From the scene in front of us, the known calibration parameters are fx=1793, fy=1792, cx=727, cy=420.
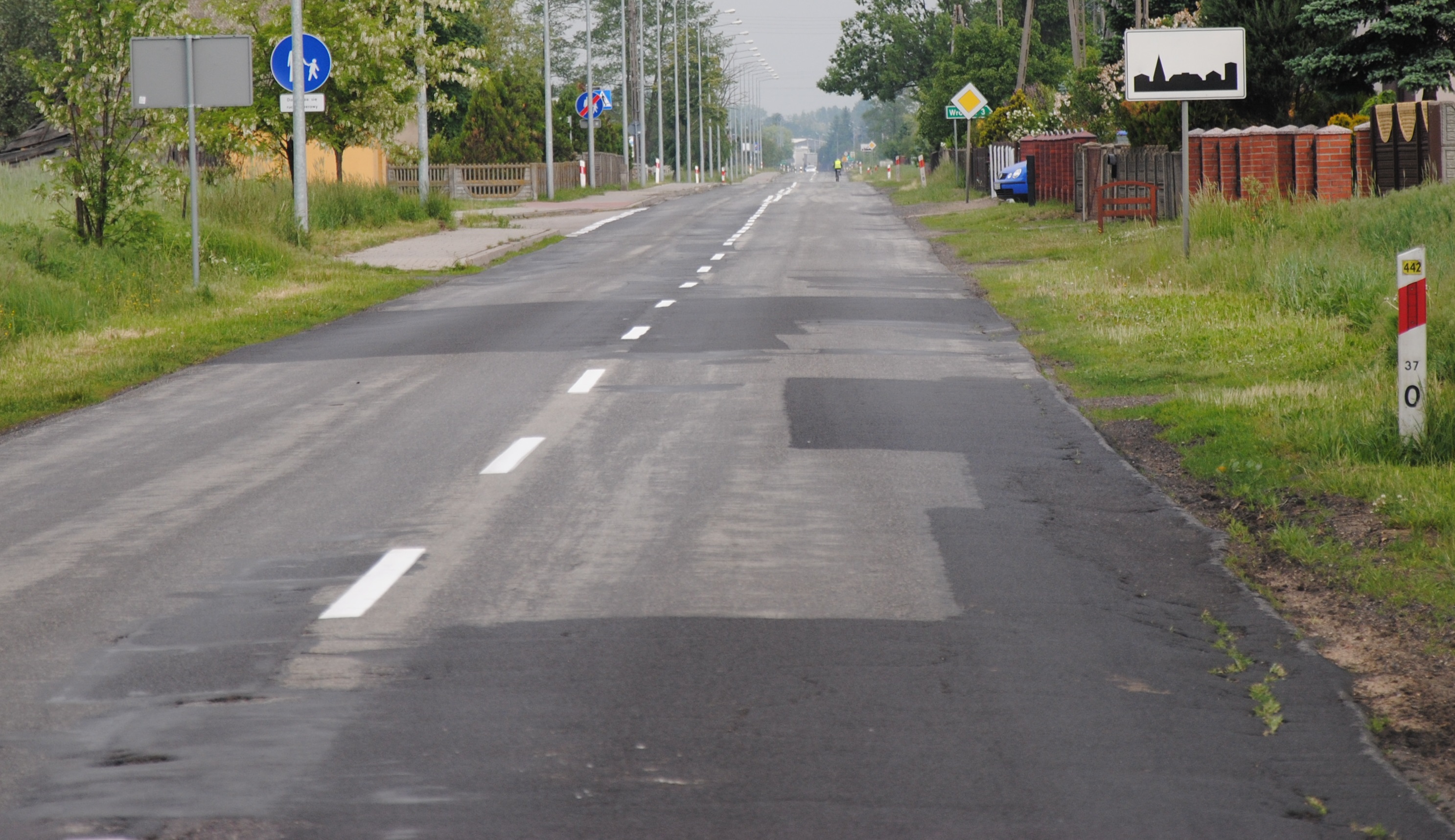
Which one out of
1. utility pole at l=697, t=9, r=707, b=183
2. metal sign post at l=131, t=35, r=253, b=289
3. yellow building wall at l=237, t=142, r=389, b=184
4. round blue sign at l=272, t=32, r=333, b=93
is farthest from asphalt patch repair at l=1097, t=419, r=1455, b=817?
utility pole at l=697, t=9, r=707, b=183

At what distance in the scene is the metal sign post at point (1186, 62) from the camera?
19266 millimetres

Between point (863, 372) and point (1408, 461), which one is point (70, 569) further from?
point (863, 372)

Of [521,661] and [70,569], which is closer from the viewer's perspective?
[521,661]

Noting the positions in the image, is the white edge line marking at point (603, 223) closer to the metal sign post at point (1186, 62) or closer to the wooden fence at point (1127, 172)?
the wooden fence at point (1127, 172)

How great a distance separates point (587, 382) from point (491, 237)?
74.8 ft

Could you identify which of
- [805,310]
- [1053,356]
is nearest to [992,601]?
[1053,356]

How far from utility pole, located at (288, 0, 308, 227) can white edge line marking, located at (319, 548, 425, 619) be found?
21098 millimetres

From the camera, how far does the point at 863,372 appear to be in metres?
13.7

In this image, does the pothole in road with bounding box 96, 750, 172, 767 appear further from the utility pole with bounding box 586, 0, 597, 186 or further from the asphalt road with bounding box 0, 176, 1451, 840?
the utility pole with bounding box 586, 0, 597, 186

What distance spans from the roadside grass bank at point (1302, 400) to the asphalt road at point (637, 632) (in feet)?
0.91

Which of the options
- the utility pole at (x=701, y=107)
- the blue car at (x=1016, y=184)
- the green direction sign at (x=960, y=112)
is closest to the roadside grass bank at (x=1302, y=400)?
the blue car at (x=1016, y=184)

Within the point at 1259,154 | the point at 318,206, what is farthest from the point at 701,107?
the point at 1259,154

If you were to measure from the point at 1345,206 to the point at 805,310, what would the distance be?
20.8ft

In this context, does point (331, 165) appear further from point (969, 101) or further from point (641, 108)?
point (641, 108)
